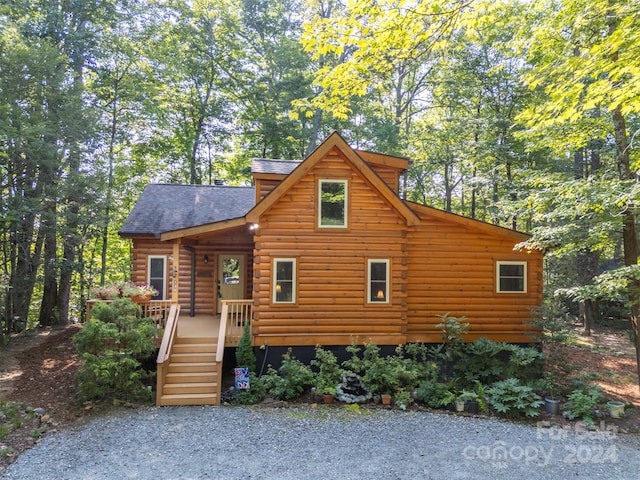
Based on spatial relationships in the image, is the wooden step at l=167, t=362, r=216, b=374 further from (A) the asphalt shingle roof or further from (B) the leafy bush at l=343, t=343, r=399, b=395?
(A) the asphalt shingle roof

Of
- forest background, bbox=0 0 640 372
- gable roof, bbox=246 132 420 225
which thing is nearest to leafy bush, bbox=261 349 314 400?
gable roof, bbox=246 132 420 225

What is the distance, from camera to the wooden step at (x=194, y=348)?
849cm

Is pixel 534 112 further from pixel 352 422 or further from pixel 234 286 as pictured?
pixel 234 286

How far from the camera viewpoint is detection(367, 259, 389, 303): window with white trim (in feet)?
31.0

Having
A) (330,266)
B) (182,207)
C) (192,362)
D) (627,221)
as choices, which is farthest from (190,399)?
(627,221)

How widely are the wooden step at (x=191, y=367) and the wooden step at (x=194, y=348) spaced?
36cm

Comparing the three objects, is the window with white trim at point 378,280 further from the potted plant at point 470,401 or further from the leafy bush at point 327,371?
the potted plant at point 470,401

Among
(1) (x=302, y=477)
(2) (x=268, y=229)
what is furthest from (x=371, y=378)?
(2) (x=268, y=229)

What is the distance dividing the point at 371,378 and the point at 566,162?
50.5 ft

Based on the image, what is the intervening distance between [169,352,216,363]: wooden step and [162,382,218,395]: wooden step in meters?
0.65

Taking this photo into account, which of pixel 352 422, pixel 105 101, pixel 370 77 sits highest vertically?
pixel 105 101

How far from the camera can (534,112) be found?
23.4 feet

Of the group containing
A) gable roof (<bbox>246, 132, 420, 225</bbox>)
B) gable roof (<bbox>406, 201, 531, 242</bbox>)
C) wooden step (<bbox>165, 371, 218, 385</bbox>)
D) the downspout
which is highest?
gable roof (<bbox>246, 132, 420, 225</bbox>)

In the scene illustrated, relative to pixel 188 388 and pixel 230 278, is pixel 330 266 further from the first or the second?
pixel 230 278
